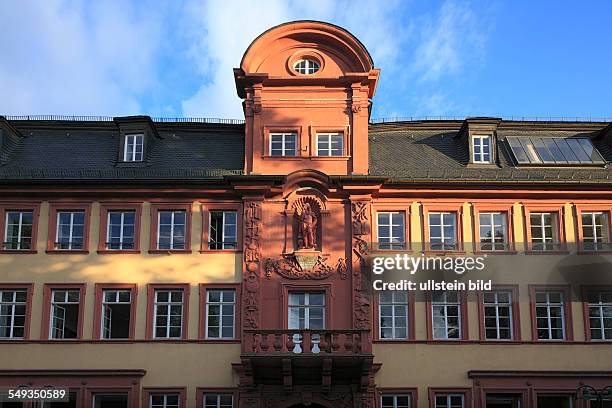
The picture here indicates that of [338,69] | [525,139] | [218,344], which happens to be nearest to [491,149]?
[525,139]

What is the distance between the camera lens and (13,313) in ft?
94.3

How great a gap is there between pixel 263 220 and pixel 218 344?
4357 millimetres

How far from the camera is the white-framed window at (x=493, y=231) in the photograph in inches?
1162

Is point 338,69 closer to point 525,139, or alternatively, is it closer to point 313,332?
point 525,139

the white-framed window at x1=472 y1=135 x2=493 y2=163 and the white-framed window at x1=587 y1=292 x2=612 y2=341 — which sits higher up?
the white-framed window at x1=472 y1=135 x2=493 y2=163

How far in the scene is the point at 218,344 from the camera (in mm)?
28109

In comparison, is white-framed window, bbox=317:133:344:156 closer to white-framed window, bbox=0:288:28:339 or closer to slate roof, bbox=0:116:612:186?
slate roof, bbox=0:116:612:186

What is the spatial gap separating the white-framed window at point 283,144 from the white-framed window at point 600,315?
36.2ft

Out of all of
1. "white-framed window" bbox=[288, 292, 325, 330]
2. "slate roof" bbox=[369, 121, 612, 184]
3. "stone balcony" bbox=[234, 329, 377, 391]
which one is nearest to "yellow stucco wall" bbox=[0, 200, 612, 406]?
"stone balcony" bbox=[234, 329, 377, 391]

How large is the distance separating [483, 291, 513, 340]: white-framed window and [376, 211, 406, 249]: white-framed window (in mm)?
3320

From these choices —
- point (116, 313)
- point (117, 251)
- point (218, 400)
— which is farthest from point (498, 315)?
point (117, 251)

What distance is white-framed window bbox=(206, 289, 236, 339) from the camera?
28484mm

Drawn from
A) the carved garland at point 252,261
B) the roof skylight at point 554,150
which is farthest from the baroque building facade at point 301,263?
the roof skylight at point 554,150

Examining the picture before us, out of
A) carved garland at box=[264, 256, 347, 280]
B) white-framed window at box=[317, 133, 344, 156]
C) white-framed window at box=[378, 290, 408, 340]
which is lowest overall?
white-framed window at box=[378, 290, 408, 340]
